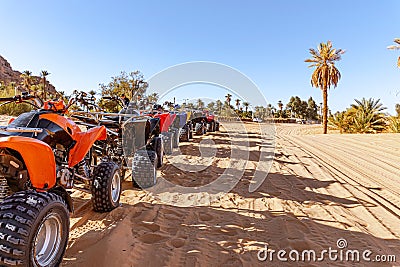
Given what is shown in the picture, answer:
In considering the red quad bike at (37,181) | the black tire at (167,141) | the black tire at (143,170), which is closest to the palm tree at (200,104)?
Answer: the black tire at (167,141)

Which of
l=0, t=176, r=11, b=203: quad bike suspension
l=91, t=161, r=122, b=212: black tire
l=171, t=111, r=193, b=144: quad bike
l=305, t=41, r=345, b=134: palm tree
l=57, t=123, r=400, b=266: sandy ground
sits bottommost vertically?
l=57, t=123, r=400, b=266: sandy ground

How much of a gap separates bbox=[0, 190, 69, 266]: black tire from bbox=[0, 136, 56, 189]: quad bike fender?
0.77 ft

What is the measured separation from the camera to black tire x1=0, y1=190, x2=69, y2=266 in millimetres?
1807

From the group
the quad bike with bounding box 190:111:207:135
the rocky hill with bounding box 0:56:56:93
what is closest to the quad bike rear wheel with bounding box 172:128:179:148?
the quad bike with bounding box 190:111:207:135

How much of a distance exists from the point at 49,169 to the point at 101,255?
95 centimetres

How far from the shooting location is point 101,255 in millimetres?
2600

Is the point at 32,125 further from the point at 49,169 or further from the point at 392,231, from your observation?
the point at 392,231

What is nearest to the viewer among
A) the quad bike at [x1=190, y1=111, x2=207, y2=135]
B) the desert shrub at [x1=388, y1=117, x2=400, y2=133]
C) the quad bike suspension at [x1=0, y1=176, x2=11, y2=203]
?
the quad bike suspension at [x1=0, y1=176, x2=11, y2=203]

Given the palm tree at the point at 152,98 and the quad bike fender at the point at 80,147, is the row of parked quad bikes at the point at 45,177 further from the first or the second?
the palm tree at the point at 152,98

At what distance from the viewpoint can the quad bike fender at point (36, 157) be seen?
6.81 ft

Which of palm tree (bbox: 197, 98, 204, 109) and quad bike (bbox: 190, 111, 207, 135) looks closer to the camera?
palm tree (bbox: 197, 98, 204, 109)

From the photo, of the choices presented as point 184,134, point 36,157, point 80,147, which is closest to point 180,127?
point 184,134

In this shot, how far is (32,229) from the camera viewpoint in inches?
74.8

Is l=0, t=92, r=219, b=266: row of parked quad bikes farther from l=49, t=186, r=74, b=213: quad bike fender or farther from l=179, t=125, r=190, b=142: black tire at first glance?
l=179, t=125, r=190, b=142: black tire
